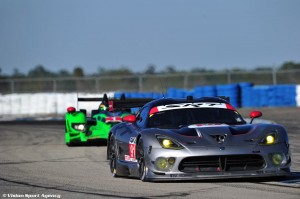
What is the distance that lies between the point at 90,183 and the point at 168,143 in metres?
1.16

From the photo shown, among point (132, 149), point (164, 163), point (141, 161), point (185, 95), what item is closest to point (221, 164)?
point (164, 163)

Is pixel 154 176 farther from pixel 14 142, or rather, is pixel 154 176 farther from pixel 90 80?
pixel 90 80

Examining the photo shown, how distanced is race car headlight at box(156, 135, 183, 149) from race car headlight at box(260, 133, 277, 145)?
1.01 meters

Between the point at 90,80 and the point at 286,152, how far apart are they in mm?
30272

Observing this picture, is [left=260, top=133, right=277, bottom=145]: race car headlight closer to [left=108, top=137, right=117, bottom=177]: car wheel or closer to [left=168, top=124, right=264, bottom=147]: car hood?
[left=168, top=124, right=264, bottom=147]: car hood

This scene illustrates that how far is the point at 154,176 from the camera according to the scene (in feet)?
29.8

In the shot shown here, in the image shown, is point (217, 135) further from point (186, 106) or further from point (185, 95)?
point (185, 95)

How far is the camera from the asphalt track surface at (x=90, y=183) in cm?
819

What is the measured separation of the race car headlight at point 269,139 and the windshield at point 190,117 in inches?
44.4

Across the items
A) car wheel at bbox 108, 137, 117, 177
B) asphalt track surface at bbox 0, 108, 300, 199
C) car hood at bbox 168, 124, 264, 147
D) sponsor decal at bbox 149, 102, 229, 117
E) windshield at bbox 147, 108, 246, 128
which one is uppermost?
sponsor decal at bbox 149, 102, 229, 117

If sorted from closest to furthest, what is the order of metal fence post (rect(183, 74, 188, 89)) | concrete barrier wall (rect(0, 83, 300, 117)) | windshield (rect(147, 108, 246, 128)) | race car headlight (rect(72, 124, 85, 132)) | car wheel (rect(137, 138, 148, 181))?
car wheel (rect(137, 138, 148, 181)), windshield (rect(147, 108, 246, 128)), race car headlight (rect(72, 124, 85, 132)), concrete barrier wall (rect(0, 83, 300, 117)), metal fence post (rect(183, 74, 188, 89))

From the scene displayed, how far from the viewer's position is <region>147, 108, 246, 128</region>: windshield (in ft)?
33.7

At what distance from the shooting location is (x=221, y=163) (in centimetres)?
888

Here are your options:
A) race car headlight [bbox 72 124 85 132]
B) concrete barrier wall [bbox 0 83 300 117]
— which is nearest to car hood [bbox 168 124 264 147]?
race car headlight [bbox 72 124 85 132]
